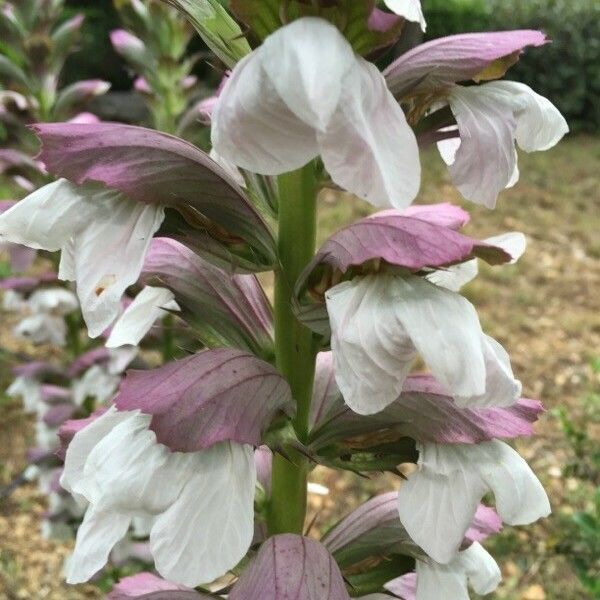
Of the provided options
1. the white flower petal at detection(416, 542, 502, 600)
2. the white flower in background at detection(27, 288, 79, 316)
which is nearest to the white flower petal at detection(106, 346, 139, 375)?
the white flower in background at detection(27, 288, 79, 316)

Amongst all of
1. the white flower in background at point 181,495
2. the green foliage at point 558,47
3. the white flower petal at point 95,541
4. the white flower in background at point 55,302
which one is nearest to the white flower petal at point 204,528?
the white flower in background at point 181,495

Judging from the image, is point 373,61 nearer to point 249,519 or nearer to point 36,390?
point 249,519

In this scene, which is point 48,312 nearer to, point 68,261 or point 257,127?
point 68,261

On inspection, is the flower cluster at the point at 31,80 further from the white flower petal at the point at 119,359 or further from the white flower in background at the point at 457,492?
the white flower in background at the point at 457,492

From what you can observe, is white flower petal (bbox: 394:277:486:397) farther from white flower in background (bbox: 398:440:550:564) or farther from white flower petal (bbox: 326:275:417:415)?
white flower in background (bbox: 398:440:550:564)

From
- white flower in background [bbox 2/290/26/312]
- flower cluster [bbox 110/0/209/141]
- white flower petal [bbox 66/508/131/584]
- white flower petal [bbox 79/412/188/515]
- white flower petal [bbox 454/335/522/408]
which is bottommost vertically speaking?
white flower in background [bbox 2/290/26/312]

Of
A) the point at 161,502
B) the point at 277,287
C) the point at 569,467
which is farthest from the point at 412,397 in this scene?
the point at 569,467

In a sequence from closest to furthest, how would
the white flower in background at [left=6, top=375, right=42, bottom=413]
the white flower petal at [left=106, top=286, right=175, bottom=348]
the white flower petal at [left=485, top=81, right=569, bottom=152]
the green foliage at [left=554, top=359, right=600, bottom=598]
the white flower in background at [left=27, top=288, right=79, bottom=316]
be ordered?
the white flower petal at [left=485, top=81, right=569, bottom=152]
the white flower petal at [left=106, top=286, right=175, bottom=348]
the green foliage at [left=554, top=359, right=600, bottom=598]
the white flower in background at [left=27, top=288, right=79, bottom=316]
the white flower in background at [left=6, top=375, right=42, bottom=413]
